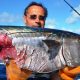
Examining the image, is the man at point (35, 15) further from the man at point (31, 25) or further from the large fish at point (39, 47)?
the large fish at point (39, 47)

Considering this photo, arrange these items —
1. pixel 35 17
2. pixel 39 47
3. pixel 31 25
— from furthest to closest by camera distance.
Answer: pixel 35 17 → pixel 31 25 → pixel 39 47

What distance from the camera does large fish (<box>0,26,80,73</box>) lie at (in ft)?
16.7

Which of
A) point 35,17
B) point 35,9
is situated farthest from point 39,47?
point 35,9

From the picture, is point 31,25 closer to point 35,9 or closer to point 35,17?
point 35,17

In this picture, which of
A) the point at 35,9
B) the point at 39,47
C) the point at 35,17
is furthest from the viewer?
the point at 35,9

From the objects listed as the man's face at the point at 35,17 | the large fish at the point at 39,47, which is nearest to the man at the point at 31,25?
the man's face at the point at 35,17

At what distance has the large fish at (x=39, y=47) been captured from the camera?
16.7 feet

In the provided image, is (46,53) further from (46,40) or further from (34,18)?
(34,18)

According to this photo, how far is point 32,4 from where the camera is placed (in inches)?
289

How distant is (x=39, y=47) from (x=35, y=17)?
1758mm

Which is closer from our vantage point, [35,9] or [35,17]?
[35,17]

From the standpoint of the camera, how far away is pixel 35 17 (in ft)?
22.3

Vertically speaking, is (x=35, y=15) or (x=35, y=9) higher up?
(x=35, y=9)

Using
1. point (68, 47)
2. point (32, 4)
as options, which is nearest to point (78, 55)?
point (68, 47)
